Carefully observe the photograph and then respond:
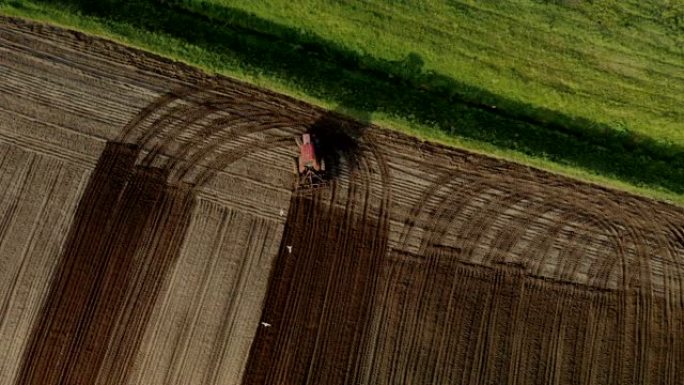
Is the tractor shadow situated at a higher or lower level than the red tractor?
higher

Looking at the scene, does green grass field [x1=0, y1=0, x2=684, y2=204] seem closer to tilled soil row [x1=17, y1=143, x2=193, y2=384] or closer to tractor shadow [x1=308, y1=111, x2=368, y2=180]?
tractor shadow [x1=308, y1=111, x2=368, y2=180]

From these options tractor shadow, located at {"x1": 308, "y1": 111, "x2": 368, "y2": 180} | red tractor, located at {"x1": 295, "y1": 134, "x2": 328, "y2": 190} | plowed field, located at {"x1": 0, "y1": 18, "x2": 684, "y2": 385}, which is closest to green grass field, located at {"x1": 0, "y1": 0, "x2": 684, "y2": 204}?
tractor shadow, located at {"x1": 308, "y1": 111, "x2": 368, "y2": 180}

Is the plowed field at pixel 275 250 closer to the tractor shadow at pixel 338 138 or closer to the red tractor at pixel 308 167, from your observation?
the tractor shadow at pixel 338 138

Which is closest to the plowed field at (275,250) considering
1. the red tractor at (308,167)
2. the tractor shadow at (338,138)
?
the tractor shadow at (338,138)

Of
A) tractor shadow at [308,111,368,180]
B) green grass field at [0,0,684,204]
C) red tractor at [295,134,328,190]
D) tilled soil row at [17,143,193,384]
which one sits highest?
green grass field at [0,0,684,204]

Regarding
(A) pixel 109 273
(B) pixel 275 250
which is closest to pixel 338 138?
(B) pixel 275 250
